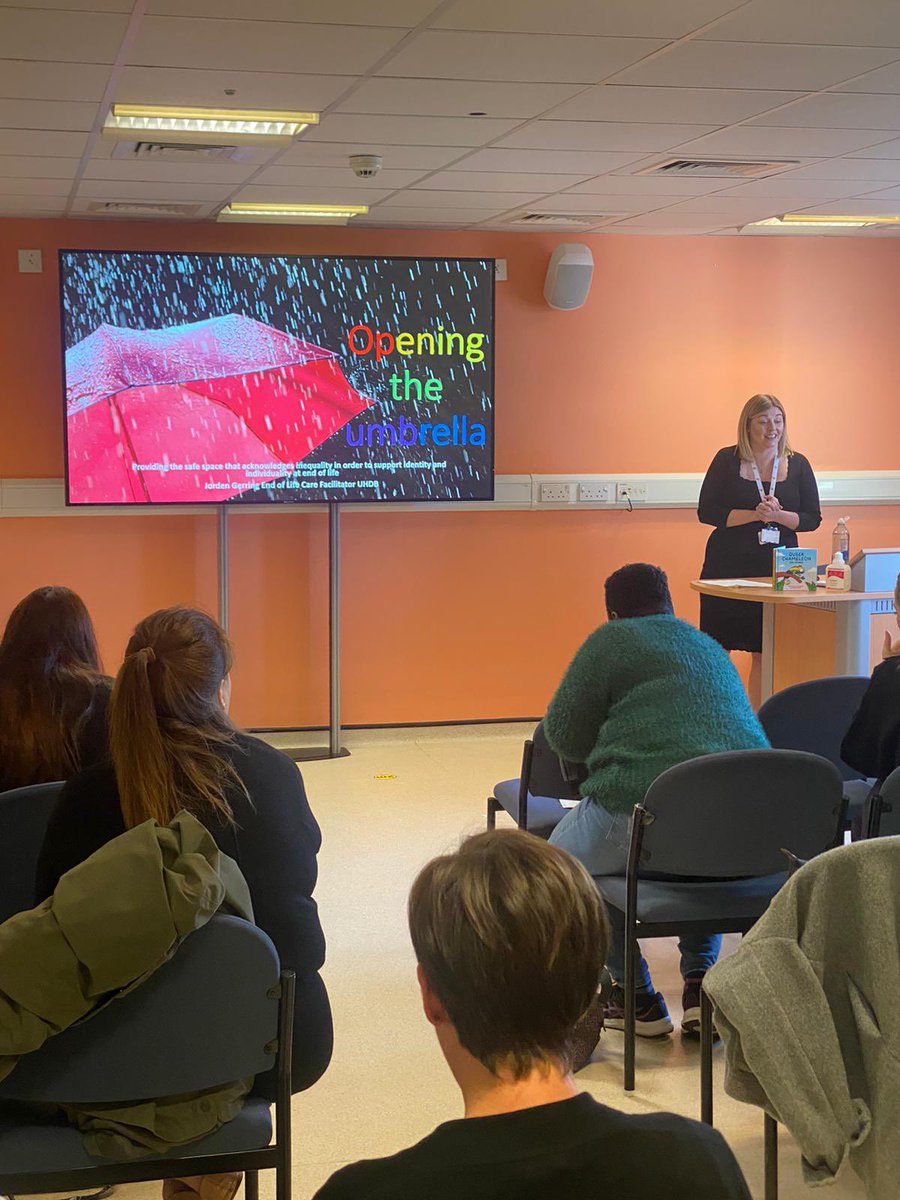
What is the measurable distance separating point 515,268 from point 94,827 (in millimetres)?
5357

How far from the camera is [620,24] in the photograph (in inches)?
131

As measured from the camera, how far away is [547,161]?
5098mm

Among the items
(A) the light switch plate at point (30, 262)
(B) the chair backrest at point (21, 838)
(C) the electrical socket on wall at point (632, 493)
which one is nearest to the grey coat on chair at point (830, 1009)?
(B) the chair backrest at point (21, 838)

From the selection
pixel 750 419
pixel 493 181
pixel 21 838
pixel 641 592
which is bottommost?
pixel 21 838

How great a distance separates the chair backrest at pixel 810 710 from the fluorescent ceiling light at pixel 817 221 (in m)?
3.51

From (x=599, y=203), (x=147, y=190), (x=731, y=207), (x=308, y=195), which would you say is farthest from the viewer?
(x=731, y=207)

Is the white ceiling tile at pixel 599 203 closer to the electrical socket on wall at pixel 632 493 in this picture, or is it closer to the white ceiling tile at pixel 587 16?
the electrical socket on wall at pixel 632 493

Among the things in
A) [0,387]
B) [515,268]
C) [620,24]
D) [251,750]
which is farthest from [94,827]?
[515,268]

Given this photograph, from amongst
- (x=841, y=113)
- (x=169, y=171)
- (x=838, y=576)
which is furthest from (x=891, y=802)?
(x=169, y=171)

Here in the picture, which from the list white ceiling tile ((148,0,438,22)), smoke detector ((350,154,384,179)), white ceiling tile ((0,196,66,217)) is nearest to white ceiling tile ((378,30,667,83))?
white ceiling tile ((148,0,438,22))

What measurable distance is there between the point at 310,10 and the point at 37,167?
232 centimetres

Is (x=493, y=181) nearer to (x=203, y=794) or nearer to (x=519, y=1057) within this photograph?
(x=203, y=794)

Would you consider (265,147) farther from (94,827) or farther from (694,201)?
(94,827)

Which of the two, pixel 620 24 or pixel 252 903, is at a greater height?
pixel 620 24
